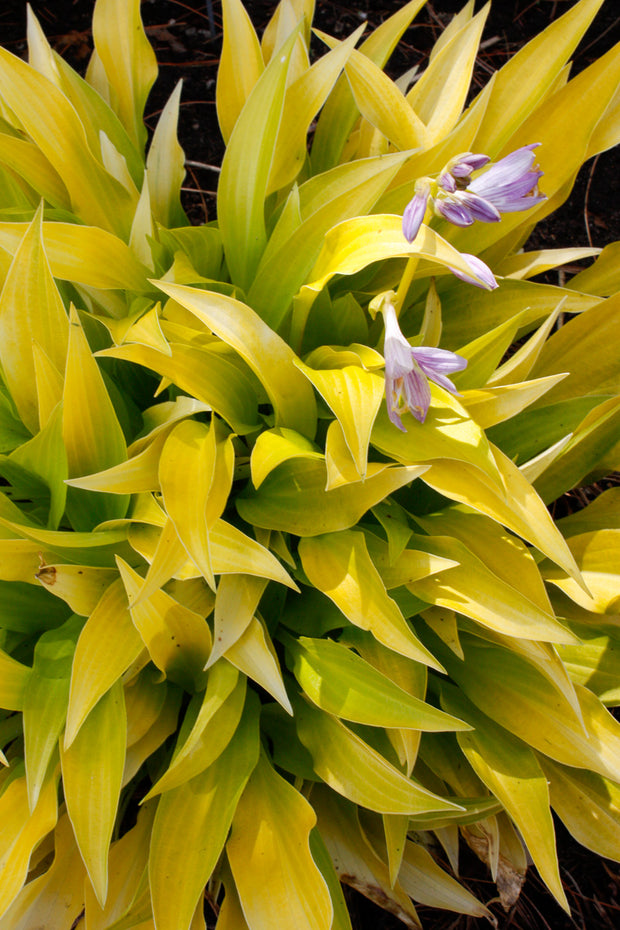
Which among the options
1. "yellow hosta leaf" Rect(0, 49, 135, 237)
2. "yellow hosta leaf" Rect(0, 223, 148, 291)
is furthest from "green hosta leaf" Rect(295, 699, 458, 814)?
"yellow hosta leaf" Rect(0, 49, 135, 237)

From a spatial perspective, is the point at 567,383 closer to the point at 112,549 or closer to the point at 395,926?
the point at 112,549

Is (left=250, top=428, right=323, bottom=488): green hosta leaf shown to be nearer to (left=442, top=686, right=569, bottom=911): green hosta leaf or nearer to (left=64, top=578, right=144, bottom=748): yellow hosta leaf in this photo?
(left=64, top=578, right=144, bottom=748): yellow hosta leaf

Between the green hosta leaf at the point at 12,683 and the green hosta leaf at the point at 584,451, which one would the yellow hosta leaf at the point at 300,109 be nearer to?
the green hosta leaf at the point at 584,451

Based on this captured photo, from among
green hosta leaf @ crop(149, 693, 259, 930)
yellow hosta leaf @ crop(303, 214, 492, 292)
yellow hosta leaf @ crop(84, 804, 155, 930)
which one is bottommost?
yellow hosta leaf @ crop(84, 804, 155, 930)

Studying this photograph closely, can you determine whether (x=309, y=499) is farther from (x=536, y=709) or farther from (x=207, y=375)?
(x=536, y=709)

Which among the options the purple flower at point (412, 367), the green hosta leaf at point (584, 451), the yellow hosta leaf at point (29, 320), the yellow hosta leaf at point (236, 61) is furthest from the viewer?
the yellow hosta leaf at point (236, 61)

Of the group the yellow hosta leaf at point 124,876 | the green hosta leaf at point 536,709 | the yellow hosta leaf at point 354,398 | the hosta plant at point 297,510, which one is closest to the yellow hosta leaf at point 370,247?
the hosta plant at point 297,510
